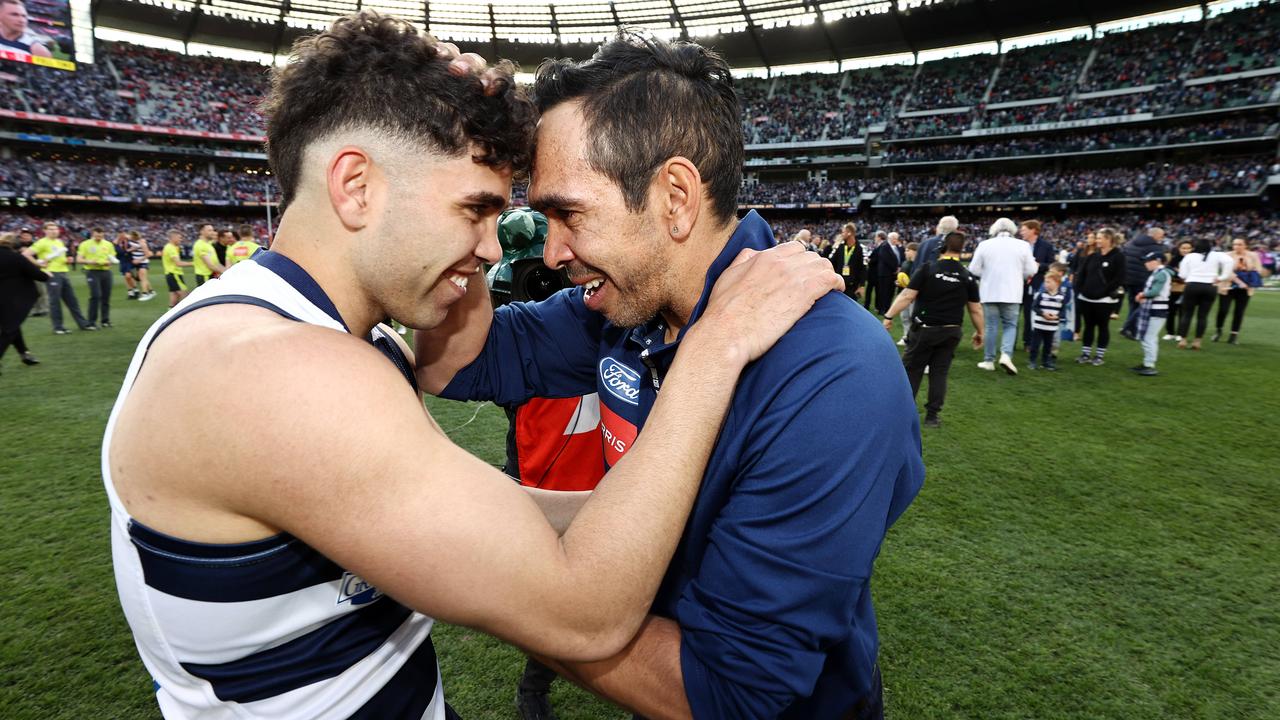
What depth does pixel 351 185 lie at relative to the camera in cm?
145

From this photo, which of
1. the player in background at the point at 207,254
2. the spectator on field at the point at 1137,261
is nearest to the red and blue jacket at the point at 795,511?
the player in background at the point at 207,254

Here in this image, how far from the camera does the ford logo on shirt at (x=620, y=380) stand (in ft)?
6.81

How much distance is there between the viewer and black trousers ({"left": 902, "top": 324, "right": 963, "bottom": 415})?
284 inches

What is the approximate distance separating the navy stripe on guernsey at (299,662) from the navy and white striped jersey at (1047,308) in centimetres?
1113

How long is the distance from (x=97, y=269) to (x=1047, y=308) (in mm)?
18753

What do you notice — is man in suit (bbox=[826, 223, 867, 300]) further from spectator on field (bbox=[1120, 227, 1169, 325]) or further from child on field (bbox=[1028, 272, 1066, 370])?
spectator on field (bbox=[1120, 227, 1169, 325])

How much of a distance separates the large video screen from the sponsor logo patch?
148ft

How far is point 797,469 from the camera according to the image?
1223mm

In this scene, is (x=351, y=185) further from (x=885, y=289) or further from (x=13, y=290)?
(x=885, y=289)

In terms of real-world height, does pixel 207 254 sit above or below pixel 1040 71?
below

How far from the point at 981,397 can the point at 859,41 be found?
4513 centimetres

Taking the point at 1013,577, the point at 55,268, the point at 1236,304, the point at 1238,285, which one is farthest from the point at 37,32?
the point at 1236,304

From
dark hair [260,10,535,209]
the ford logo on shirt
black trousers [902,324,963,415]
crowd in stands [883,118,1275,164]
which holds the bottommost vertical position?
black trousers [902,324,963,415]

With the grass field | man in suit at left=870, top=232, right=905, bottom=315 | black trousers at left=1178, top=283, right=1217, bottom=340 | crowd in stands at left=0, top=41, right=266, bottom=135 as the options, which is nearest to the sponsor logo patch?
the grass field
